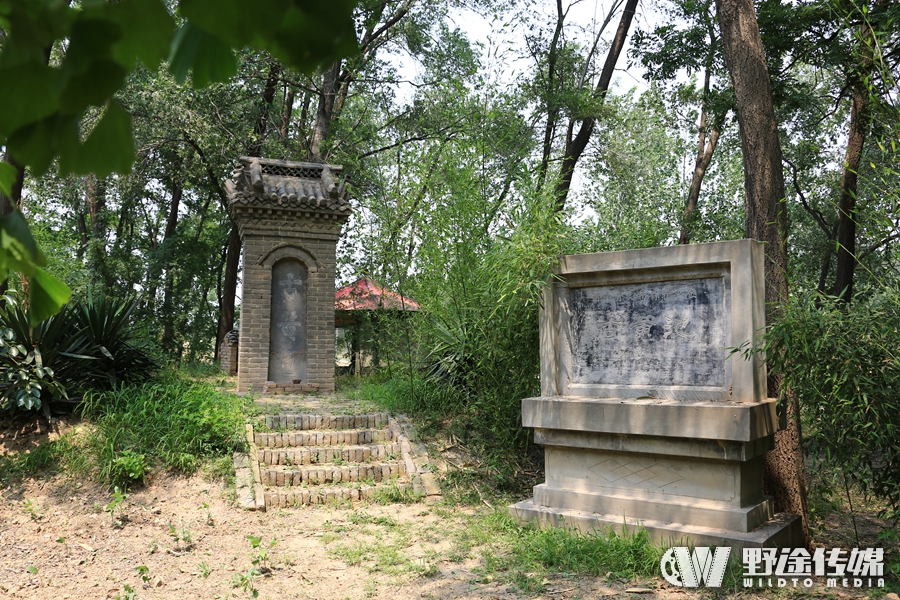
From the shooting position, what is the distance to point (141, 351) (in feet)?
23.9

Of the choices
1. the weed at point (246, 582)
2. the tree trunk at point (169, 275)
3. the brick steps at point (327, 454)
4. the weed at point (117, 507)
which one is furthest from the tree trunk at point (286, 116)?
the weed at point (246, 582)

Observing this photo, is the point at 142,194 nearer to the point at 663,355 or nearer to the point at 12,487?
the point at 12,487

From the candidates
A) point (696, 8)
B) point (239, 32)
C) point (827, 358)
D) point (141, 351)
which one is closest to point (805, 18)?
point (696, 8)

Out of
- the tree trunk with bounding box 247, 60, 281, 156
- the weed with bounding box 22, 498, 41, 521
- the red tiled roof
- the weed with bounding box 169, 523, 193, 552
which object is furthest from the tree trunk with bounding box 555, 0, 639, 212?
the weed with bounding box 22, 498, 41, 521

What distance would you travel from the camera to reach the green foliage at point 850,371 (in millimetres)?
3865

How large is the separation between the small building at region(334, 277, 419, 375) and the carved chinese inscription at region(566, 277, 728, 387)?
10.4 ft

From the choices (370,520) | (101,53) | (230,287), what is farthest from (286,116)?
(101,53)

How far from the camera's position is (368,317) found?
9820 millimetres

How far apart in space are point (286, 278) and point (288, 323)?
68 cm

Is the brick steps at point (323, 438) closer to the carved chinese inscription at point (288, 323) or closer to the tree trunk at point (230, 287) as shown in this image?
the carved chinese inscription at point (288, 323)

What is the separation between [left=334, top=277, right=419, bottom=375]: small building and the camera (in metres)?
8.90

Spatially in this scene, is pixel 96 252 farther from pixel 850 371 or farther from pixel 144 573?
pixel 850 371

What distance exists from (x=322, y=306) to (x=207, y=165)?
6.31 metres

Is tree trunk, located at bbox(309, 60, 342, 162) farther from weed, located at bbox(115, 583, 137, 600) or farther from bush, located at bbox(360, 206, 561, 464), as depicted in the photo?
weed, located at bbox(115, 583, 137, 600)
